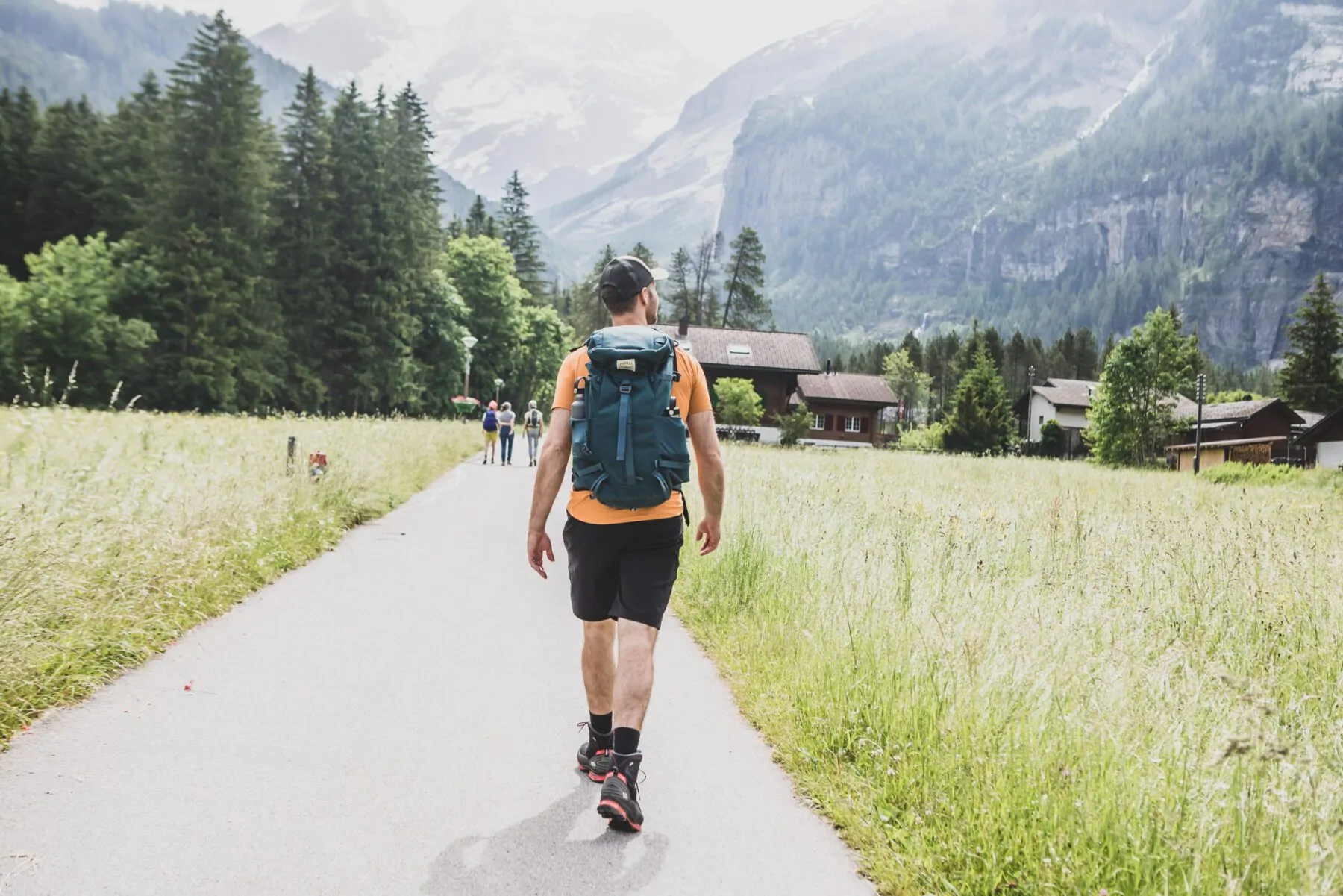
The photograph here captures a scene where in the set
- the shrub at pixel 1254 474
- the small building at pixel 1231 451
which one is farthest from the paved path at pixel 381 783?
the small building at pixel 1231 451

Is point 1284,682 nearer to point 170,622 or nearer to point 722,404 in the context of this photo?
point 170,622

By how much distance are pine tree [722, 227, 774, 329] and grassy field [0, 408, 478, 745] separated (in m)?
67.4

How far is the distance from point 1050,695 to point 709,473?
1803 millimetres

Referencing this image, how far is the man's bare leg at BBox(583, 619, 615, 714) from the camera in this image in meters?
3.68

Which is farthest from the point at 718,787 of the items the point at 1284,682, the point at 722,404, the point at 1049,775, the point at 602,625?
the point at 722,404

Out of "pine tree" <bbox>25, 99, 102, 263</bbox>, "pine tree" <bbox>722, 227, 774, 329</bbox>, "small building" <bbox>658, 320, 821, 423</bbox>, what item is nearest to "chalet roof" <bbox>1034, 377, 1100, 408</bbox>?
"pine tree" <bbox>722, 227, 774, 329</bbox>

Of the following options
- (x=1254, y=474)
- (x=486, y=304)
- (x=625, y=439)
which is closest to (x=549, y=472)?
(x=625, y=439)

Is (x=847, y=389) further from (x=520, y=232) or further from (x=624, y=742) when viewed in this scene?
(x=624, y=742)

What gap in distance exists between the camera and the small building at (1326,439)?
160 ft

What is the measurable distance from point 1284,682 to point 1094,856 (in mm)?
2489

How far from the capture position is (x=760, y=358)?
6322 cm

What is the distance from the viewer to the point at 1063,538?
8430 millimetres

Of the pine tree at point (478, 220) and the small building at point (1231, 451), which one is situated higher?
the pine tree at point (478, 220)

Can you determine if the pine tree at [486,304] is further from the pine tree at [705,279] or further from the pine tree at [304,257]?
the pine tree at [705,279]
